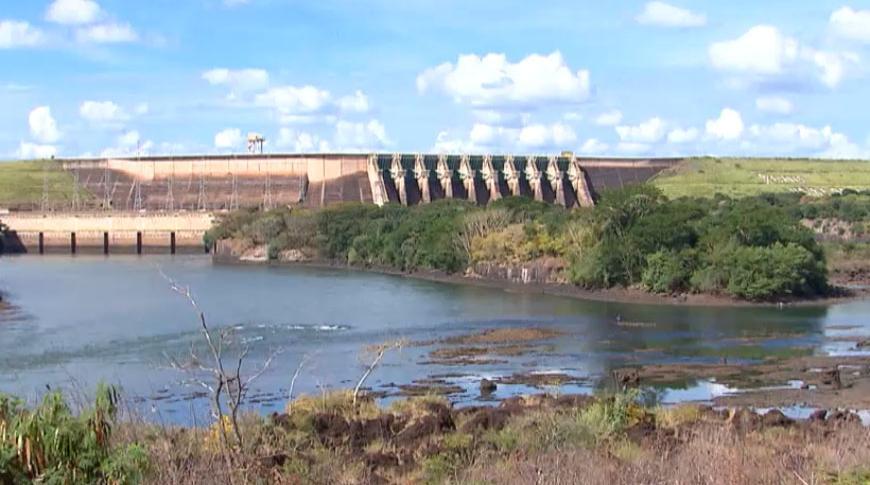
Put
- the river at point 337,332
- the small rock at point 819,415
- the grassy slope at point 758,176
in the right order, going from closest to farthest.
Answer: the small rock at point 819,415
the river at point 337,332
the grassy slope at point 758,176

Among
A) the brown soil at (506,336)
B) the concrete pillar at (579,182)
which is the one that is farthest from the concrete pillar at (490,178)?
the brown soil at (506,336)

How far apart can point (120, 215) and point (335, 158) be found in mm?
22545

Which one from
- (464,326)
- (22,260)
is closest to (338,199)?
(22,260)

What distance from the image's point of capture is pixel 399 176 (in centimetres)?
11875

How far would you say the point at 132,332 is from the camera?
4506 cm

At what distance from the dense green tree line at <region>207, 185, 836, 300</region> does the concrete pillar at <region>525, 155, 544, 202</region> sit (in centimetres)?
3528

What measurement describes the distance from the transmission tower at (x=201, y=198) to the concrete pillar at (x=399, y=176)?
1960cm

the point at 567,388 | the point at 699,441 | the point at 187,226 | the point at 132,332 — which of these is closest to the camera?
the point at 699,441

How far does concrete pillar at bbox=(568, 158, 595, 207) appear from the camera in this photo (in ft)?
423

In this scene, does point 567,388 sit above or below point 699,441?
below

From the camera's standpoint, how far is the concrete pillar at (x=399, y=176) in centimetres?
11756

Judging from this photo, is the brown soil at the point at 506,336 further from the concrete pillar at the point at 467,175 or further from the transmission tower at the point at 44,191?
the transmission tower at the point at 44,191

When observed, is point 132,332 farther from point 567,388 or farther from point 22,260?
point 22,260

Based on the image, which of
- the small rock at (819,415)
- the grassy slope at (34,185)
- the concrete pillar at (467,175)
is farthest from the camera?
the grassy slope at (34,185)
